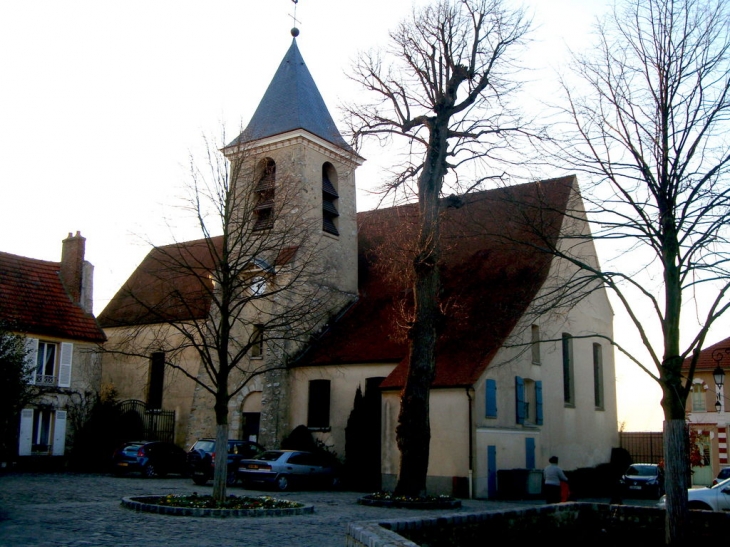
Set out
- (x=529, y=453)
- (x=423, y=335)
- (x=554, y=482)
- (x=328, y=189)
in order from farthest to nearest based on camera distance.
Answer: (x=328, y=189) → (x=529, y=453) → (x=423, y=335) → (x=554, y=482)

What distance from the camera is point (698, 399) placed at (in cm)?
3991

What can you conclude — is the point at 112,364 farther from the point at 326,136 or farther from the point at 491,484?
the point at 491,484

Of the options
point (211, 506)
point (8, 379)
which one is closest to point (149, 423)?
point (8, 379)

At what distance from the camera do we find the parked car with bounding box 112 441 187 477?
27.4 m

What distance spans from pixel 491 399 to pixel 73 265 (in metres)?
19.8

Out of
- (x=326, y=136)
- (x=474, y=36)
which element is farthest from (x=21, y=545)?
(x=326, y=136)

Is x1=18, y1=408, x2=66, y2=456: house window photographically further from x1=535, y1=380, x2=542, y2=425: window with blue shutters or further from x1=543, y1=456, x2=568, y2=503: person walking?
x1=543, y1=456, x2=568, y2=503: person walking

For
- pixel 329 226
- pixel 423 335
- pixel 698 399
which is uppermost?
pixel 329 226

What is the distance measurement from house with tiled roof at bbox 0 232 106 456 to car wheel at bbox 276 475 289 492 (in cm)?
1022

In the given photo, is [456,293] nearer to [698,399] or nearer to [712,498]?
[712,498]

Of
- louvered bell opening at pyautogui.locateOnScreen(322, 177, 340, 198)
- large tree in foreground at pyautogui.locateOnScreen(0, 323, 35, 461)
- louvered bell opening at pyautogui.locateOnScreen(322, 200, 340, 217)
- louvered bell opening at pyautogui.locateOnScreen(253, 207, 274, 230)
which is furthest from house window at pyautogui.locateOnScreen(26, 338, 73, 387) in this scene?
louvered bell opening at pyautogui.locateOnScreen(253, 207, 274, 230)

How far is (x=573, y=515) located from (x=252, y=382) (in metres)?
18.3

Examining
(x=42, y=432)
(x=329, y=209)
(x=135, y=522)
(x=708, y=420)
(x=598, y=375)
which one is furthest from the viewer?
(x=708, y=420)

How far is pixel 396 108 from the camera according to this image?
23453 mm
